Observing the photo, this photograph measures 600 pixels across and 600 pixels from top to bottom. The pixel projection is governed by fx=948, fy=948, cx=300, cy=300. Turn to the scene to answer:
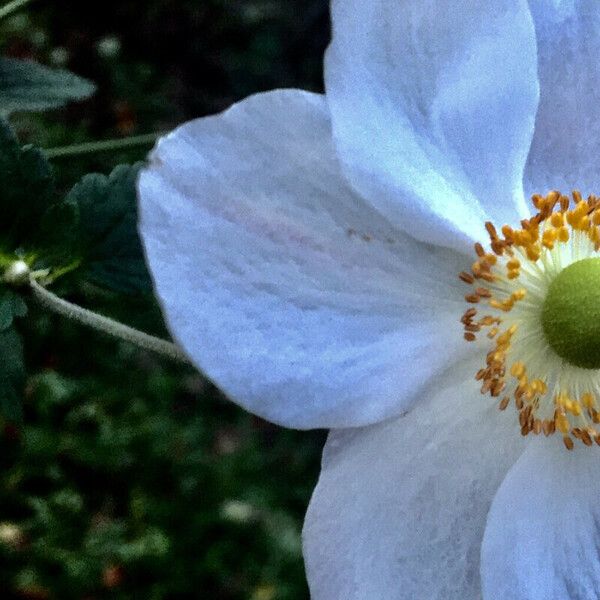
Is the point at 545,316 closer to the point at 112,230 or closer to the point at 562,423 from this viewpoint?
the point at 562,423

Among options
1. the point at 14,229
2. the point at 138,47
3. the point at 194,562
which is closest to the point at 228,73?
the point at 138,47

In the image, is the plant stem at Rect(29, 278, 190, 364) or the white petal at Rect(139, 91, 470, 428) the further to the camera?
the plant stem at Rect(29, 278, 190, 364)

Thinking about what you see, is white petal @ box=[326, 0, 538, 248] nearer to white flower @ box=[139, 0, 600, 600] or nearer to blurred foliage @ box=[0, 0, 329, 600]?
white flower @ box=[139, 0, 600, 600]

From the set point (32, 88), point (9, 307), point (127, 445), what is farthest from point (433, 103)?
point (127, 445)

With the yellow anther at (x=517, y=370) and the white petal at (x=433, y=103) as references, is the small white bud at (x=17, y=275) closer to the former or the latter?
the white petal at (x=433, y=103)

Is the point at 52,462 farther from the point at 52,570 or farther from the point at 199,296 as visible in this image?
the point at 199,296

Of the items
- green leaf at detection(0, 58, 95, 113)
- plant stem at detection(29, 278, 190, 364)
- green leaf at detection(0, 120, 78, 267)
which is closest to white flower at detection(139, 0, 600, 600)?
plant stem at detection(29, 278, 190, 364)
